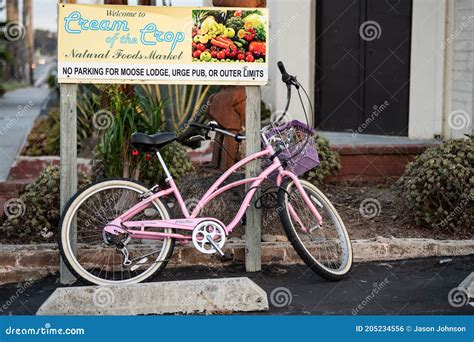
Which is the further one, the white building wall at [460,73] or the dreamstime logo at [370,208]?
the white building wall at [460,73]

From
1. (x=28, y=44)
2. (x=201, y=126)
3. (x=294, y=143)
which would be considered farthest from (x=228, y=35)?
(x=28, y=44)

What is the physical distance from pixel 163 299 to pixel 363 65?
6369mm

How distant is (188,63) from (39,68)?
45.3 meters

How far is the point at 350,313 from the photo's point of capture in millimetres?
6238

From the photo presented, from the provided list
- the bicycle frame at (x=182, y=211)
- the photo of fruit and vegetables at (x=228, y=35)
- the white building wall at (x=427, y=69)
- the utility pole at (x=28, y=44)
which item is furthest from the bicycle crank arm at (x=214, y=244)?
the utility pole at (x=28, y=44)

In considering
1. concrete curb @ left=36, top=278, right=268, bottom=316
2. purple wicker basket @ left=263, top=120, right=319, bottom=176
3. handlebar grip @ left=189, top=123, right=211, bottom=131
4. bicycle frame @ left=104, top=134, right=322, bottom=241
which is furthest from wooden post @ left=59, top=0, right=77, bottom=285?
purple wicker basket @ left=263, top=120, right=319, bottom=176

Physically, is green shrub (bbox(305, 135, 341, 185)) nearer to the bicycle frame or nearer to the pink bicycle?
the pink bicycle

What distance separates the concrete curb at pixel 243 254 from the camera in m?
7.27

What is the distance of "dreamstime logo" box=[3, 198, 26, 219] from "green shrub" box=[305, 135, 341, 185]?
115 inches

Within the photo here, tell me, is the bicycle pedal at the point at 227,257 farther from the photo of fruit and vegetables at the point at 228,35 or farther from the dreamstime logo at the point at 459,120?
the dreamstime logo at the point at 459,120

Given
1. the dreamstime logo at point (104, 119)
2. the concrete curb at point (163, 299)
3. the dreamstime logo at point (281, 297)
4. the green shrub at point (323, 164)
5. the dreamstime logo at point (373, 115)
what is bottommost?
the dreamstime logo at point (281, 297)

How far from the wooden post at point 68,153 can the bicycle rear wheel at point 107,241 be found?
137mm

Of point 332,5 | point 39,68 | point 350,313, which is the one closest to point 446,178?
point 350,313

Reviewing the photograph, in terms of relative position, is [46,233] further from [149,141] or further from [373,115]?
[373,115]
